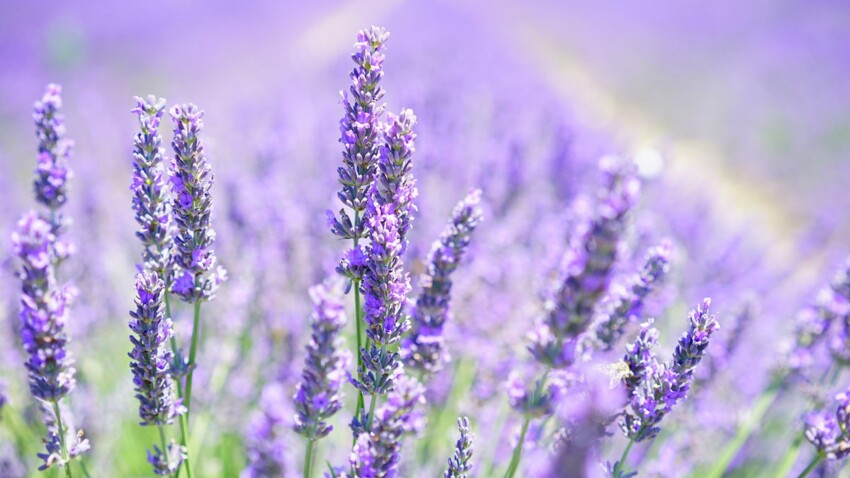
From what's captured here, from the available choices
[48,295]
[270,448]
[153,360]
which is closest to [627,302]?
[270,448]

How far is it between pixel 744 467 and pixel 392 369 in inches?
121

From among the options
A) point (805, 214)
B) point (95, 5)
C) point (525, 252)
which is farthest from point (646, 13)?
point (525, 252)

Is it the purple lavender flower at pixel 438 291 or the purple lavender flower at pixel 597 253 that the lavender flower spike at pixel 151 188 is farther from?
the purple lavender flower at pixel 597 253

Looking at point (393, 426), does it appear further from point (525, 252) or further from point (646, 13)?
point (646, 13)

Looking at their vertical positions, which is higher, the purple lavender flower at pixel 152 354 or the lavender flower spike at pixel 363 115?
the lavender flower spike at pixel 363 115

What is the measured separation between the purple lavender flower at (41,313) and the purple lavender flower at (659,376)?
144 centimetres

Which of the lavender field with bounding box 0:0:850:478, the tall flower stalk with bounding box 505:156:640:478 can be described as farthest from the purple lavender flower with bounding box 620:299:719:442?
the tall flower stalk with bounding box 505:156:640:478

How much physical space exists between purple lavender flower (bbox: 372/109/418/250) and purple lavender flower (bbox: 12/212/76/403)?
0.76 metres

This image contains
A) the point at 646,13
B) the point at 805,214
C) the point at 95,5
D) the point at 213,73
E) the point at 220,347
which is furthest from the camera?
the point at 646,13

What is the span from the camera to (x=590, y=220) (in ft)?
3.70

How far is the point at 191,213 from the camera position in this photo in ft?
5.04

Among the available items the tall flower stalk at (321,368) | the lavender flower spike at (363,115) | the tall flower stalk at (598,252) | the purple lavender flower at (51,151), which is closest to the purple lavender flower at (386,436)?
the tall flower stalk at (321,368)

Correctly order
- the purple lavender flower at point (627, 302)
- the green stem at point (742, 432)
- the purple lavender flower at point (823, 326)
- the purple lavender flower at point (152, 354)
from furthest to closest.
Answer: the green stem at point (742, 432)
the purple lavender flower at point (823, 326)
the purple lavender flower at point (627, 302)
the purple lavender flower at point (152, 354)

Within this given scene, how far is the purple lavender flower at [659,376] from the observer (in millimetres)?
1509
